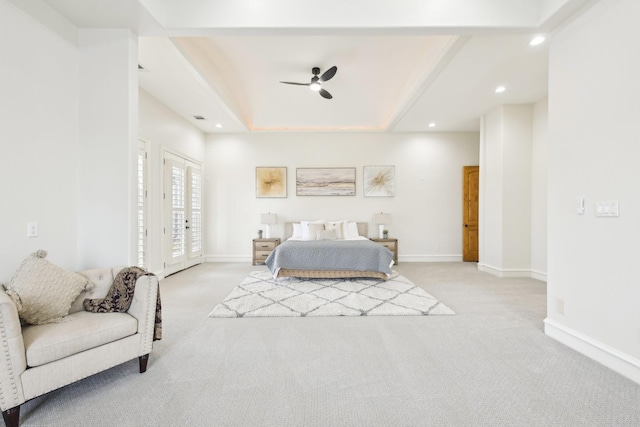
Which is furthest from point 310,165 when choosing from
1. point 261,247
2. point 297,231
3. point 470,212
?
point 470,212

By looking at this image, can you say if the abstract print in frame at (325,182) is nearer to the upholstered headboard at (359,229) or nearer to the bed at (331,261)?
the upholstered headboard at (359,229)

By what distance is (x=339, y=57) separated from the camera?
12.6 feet

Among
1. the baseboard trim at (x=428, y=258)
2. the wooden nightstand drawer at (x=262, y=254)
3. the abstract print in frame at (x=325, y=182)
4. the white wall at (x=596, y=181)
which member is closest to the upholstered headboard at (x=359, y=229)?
the wooden nightstand drawer at (x=262, y=254)

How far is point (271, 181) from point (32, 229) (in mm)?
4629

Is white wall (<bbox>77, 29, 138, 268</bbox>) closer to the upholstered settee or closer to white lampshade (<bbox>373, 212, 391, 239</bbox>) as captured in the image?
the upholstered settee

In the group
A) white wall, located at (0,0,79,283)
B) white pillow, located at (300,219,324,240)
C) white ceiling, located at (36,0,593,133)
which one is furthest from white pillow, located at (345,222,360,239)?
white wall, located at (0,0,79,283)

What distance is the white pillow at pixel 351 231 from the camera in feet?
20.0

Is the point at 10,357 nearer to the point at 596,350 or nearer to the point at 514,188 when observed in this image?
the point at 596,350

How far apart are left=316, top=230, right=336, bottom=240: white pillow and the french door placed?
277 cm

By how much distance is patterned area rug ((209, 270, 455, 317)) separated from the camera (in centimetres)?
323

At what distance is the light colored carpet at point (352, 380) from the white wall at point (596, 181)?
294mm

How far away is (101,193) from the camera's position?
2525mm

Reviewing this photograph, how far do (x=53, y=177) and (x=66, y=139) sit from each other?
37 cm

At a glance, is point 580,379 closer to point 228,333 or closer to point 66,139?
point 228,333
